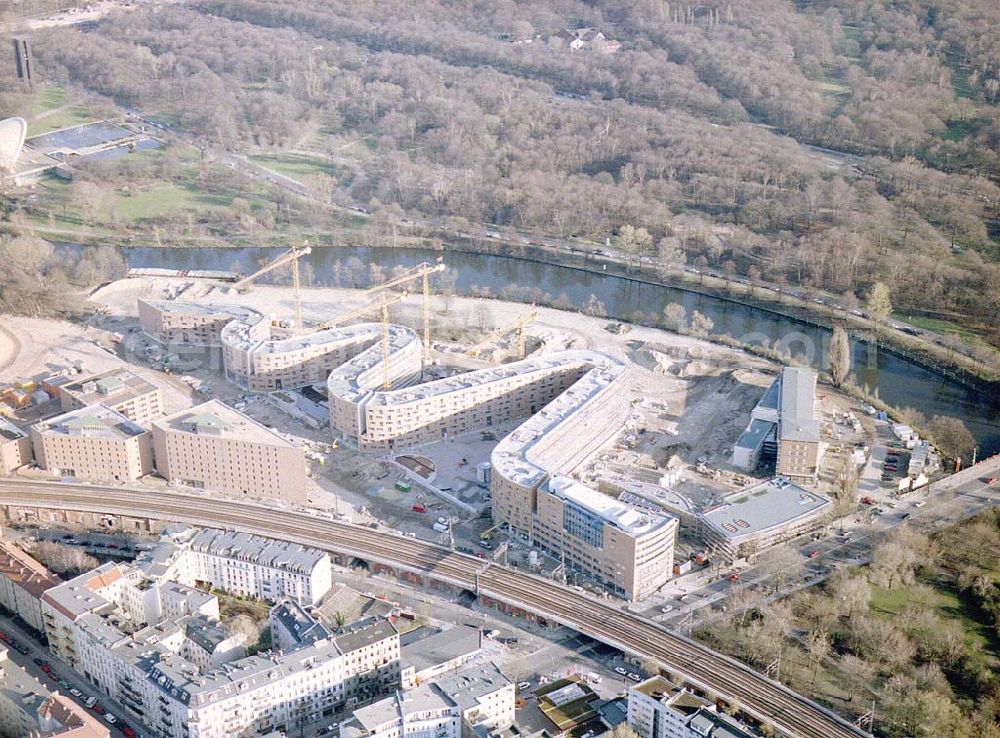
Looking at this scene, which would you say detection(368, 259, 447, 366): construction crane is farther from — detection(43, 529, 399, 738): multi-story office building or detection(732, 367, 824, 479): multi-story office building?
detection(43, 529, 399, 738): multi-story office building

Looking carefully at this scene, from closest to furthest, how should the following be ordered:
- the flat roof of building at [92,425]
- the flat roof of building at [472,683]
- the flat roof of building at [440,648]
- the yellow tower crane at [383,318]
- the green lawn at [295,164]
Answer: the flat roof of building at [472,683] → the flat roof of building at [440,648] → the flat roof of building at [92,425] → the yellow tower crane at [383,318] → the green lawn at [295,164]

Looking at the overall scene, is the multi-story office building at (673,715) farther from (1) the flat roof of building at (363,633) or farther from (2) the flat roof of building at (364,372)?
(2) the flat roof of building at (364,372)

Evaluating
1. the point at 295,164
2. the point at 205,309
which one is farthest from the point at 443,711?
the point at 295,164

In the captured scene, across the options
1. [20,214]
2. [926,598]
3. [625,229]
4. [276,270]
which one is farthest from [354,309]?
[926,598]

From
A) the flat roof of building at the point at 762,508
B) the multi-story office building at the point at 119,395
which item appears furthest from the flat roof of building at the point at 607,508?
the multi-story office building at the point at 119,395

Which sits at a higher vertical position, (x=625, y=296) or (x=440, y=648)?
(x=625, y=296)

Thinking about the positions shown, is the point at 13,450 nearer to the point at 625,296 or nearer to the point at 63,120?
the point at 625,296
